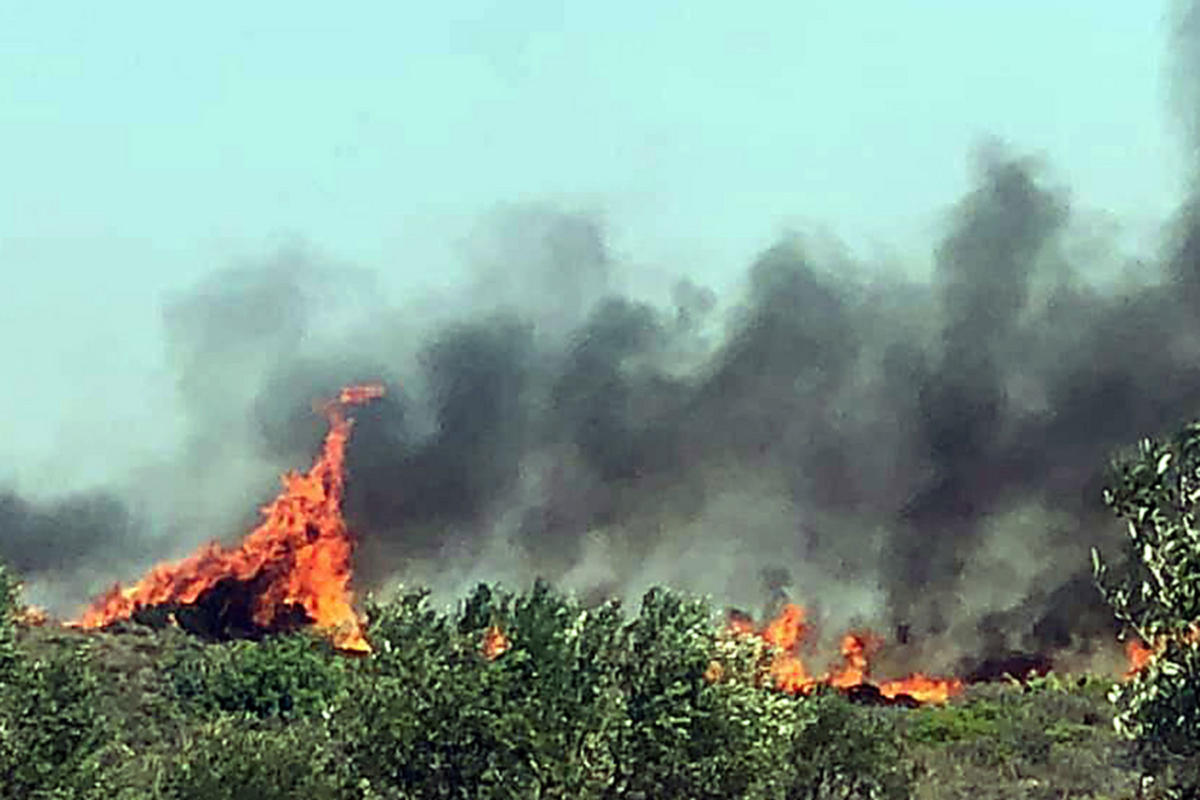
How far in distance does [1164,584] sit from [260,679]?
279ft

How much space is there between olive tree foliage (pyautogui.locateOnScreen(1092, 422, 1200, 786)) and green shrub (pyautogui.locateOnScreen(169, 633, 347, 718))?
74.5m

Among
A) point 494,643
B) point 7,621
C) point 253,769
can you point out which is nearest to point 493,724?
point 494,643

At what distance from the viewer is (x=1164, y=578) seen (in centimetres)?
2538

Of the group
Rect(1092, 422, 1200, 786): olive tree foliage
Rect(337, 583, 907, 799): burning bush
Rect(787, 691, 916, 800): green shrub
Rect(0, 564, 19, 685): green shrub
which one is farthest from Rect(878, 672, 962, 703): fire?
Rect(1092, 422, 1200, 786): olive tree foliage

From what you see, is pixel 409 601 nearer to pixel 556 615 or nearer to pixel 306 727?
pixel 556 615

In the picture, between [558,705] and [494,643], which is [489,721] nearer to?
[558,705]

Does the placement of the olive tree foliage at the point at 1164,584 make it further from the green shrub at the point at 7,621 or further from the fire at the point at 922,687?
the fire at the point at 922,687

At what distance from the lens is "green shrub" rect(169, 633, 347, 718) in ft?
327

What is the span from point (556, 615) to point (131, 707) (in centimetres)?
5931

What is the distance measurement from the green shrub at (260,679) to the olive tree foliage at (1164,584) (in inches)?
2933

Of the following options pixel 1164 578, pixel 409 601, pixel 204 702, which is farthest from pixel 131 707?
pixel 1164 578

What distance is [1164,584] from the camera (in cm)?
2528

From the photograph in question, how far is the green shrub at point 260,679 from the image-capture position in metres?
99.8

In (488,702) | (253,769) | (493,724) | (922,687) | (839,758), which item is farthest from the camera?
(922,687)
